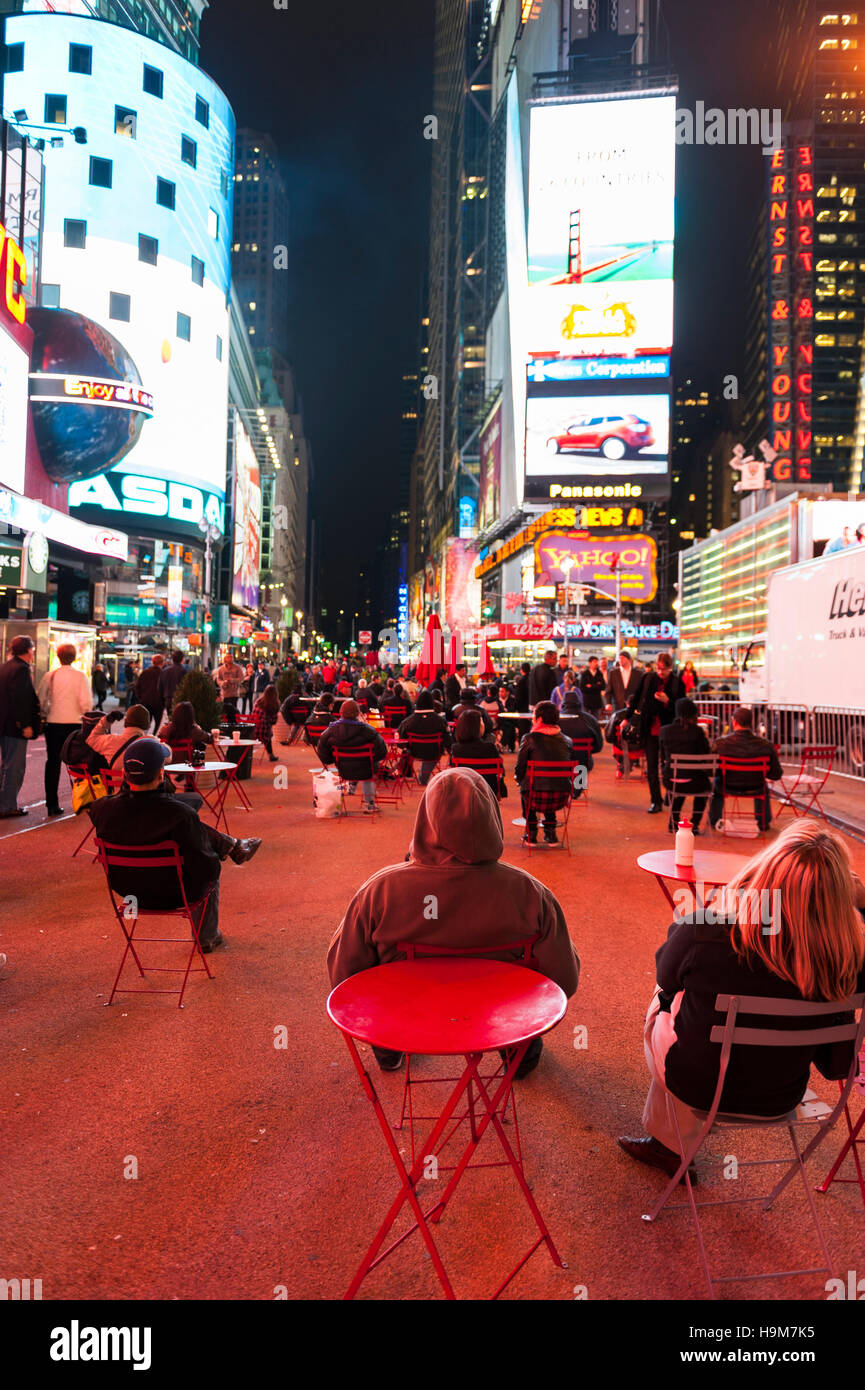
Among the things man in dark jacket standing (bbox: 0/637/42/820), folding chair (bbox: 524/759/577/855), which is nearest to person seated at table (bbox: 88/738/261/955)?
folding chair (bbox: 524/759/577/855)

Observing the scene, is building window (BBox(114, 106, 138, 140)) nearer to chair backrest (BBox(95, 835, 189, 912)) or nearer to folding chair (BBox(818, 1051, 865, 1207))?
chair backrest (BBox(95, 835, 189, 912))

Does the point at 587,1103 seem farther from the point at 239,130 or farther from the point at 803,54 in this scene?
the point at 239,130

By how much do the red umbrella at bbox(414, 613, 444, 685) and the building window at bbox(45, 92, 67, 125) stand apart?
4184cm

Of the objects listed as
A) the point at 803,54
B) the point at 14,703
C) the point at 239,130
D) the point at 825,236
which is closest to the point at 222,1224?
the point at 14,703

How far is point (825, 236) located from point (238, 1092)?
451 ft

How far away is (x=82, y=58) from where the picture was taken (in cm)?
4400

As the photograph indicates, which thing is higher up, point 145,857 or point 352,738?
point 352,738

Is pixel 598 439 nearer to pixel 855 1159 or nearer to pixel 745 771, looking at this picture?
pixel 745 771

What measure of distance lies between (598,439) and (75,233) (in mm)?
32998

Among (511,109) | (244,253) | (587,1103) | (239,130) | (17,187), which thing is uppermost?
(239,130)

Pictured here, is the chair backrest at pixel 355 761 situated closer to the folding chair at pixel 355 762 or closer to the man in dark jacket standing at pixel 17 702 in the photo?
the folding chair at pixel 355 762

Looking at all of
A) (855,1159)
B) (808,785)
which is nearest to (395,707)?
(808,785)

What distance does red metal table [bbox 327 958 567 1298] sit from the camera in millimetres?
2289

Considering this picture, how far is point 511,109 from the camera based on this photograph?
228ft
